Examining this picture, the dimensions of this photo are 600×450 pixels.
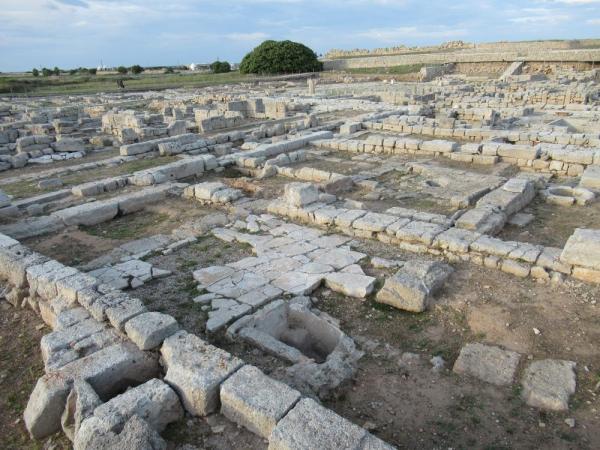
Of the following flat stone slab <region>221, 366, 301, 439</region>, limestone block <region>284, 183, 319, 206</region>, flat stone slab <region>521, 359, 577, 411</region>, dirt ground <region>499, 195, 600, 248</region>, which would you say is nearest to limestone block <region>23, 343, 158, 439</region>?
flat stone slab <region>221, 366, 301, 439</region>

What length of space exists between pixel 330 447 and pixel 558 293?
13.4 ft

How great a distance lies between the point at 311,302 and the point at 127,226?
4.86 meters

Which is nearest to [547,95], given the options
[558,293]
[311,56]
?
[558,293]

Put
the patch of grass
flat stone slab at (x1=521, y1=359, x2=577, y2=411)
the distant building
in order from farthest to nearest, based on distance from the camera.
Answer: the distant building → the patch of grass → flat stone slab at (x1=521, y1=359, x2=577, y2=411)

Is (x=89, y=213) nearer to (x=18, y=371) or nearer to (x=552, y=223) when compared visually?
(x=18, y=371)

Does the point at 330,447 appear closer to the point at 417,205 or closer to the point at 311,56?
the point at 417,205

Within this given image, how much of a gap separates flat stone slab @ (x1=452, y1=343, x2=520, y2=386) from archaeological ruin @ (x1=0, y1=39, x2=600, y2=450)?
0.03m

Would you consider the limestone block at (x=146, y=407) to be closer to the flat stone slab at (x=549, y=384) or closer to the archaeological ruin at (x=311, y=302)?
the archaeological ruin at (x=311, y=302)

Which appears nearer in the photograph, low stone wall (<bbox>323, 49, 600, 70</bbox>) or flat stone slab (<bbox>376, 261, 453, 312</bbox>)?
flat stone slab (<bbox>376, 261, 453, 312</bbox>)

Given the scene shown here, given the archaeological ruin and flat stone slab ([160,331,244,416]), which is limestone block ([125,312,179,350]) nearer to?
the archaeological ruin

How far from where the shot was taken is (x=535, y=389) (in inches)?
165

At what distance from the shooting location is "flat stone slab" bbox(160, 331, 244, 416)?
3.82 metres

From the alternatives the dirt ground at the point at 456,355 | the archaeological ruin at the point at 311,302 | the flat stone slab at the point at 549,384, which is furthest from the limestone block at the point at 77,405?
the flat stone slab at the point at 549,384

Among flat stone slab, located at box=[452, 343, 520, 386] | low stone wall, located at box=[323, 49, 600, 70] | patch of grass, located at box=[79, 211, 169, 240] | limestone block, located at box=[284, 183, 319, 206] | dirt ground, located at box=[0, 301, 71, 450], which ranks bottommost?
patch of grass, located at box=[79, 211, 169, 240]
